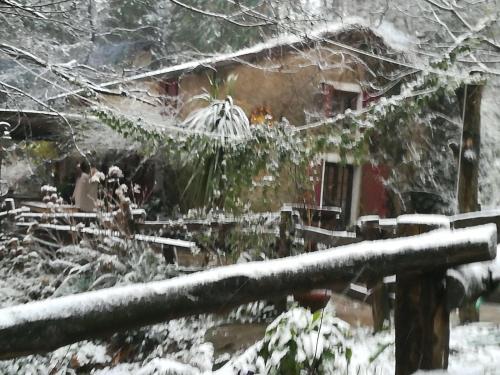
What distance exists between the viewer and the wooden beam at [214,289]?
4.17 ft

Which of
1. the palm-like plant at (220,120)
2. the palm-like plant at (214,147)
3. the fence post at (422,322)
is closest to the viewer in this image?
the fence post at (422,322)

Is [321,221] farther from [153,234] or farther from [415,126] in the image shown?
[415,126]

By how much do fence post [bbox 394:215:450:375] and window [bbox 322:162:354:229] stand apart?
1225 cm

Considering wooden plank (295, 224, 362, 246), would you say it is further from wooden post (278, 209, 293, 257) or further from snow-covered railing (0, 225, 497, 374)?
snow-covered railing (0, 225, 497, 374)

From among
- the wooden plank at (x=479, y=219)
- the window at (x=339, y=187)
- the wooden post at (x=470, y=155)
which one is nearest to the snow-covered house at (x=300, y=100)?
the window at (x=339, y=187)

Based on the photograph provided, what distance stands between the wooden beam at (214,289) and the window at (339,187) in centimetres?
1230

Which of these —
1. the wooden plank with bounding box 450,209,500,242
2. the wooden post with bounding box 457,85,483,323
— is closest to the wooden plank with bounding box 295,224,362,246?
the wooden plank with bounding box 450,209,500,242

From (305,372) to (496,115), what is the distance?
9.97 m

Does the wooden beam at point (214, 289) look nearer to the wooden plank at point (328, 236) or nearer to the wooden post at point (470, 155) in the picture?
the wooden plank at point (328, 236)

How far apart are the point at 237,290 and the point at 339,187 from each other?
43.7 ft

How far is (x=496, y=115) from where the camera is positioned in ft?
35.5

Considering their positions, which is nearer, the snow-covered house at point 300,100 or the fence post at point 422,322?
the fence post at point 422,322

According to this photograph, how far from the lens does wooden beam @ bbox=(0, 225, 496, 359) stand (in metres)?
1.27

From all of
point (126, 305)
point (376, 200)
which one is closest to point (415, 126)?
point (376, 200)
